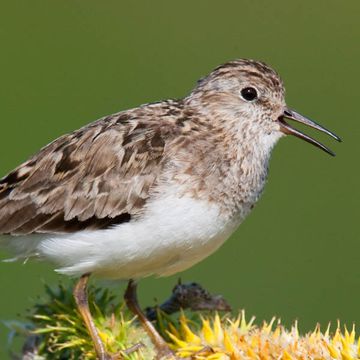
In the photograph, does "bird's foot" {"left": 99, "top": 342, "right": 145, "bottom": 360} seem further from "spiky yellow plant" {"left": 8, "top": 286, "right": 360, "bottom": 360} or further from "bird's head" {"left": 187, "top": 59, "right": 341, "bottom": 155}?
"bird's head" {"left": 187, "top": 59, "right": 341, "bottom": 155}

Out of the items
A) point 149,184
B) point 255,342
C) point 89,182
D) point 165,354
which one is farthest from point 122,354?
point 89,182

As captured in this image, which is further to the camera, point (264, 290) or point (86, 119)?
point (86, 119)

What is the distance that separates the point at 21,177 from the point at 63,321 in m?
1.46

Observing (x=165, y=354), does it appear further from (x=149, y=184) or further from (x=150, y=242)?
(x=149, y=184)

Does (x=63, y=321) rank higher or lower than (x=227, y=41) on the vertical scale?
lower

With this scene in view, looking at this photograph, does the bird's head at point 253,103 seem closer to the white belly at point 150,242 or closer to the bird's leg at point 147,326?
the white belly at point 150,242

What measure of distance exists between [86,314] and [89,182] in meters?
1.23

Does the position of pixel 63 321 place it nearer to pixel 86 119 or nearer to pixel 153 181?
pixel 153 181

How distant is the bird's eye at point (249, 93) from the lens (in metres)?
8.79

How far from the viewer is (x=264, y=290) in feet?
40.4

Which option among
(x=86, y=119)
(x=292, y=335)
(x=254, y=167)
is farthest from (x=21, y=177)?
(x=86, y=119)

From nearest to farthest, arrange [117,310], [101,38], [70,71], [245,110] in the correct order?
[117,310]
[245,110]
[70,71]
[101,38]

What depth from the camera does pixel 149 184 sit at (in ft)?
26.8

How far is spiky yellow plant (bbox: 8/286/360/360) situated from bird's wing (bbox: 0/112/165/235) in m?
0.61
